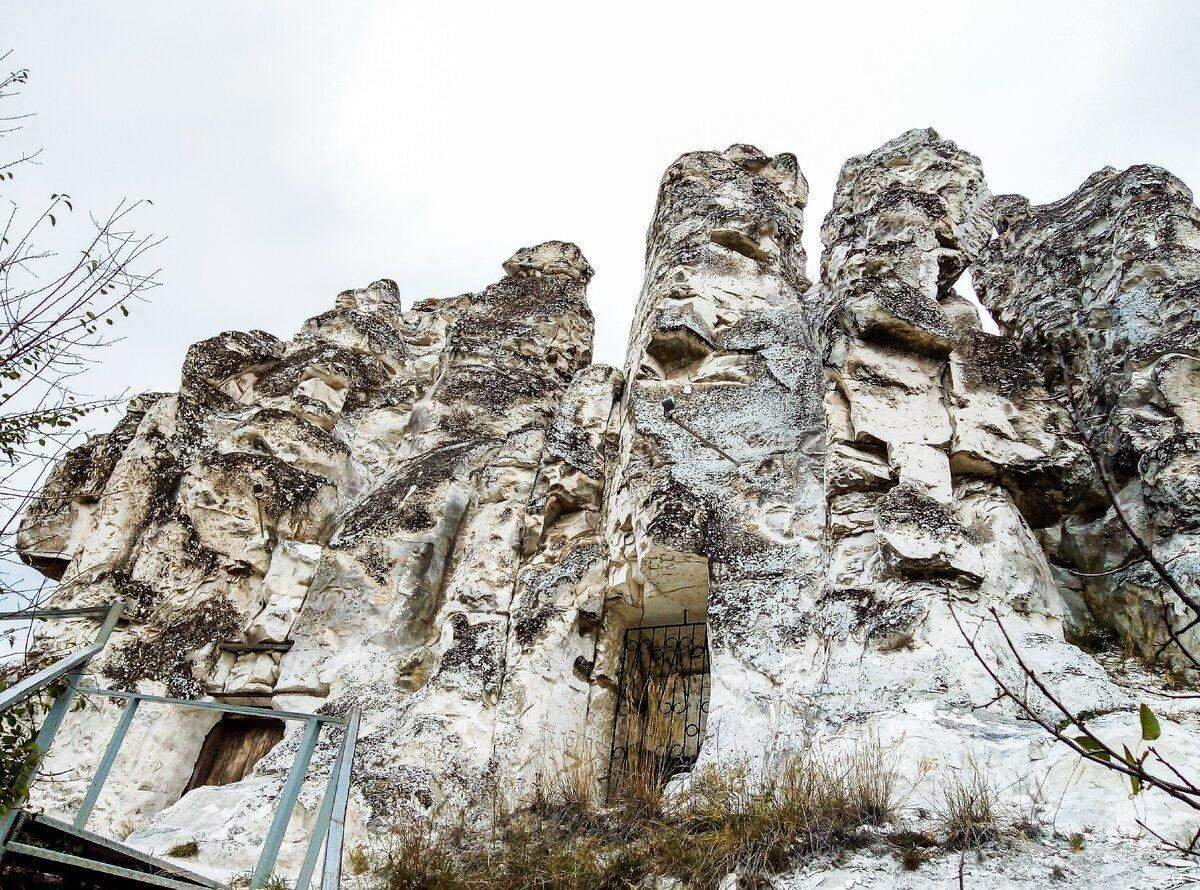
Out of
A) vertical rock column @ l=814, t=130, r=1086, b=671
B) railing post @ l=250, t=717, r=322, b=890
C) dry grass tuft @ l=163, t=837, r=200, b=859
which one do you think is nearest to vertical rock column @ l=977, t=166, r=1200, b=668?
vertical rock column @ l=814, t=130, r=1086, b=671

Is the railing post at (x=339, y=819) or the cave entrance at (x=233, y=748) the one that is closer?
the railing post at (x=339, y=819)

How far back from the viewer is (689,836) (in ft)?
13.9

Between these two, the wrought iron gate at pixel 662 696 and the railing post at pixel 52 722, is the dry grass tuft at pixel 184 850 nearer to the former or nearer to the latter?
the railing post at pixel 52 722

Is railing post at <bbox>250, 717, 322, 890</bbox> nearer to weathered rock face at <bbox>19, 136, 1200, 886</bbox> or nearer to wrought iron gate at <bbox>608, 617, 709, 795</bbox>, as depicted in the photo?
weathered rock face at <bbox>19, 136, 1200, 886</bbox>

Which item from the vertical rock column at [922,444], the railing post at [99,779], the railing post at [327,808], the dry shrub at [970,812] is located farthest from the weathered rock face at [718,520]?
the railing post at [327,808]

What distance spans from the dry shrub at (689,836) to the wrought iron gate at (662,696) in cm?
107

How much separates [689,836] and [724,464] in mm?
3205

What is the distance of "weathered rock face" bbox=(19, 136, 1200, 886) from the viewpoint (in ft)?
17.3

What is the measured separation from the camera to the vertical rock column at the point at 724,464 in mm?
5793

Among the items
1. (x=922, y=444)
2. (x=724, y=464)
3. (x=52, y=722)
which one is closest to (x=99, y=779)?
(x=52, y=722)

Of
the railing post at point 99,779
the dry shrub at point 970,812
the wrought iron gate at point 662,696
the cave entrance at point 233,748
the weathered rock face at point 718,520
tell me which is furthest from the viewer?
the cave entrance at point 233,748

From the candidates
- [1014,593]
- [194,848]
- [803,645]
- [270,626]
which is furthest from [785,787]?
[270,626]

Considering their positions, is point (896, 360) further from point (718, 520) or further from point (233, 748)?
point (233, 748)

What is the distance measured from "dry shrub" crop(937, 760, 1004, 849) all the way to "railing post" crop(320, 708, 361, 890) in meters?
→ 2.39
